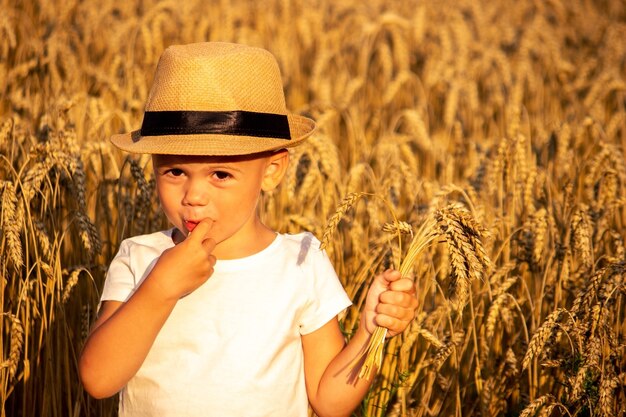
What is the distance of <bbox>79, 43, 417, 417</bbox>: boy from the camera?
196cm

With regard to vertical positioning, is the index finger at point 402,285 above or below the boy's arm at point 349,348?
→ above

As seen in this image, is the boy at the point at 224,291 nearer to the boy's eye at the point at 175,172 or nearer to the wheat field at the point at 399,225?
the boy's eye at the point at 175,172

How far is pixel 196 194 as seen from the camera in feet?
6.44

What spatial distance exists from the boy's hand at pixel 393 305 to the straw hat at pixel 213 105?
43 cm

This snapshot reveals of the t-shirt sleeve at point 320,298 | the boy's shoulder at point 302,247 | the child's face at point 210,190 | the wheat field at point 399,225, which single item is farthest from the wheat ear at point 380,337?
the child's face at point 210,190

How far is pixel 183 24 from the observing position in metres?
6.72

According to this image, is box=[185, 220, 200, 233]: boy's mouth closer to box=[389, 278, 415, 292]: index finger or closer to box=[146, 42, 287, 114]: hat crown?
box=[146, 42, 287, 114]: hat crown

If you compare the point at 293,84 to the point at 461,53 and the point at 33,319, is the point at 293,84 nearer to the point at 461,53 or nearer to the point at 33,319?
the point at 461,53

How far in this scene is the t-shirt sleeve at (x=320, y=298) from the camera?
213 centimetres

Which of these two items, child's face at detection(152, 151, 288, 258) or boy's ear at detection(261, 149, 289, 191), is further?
boy's ear at detection(261, 149, 289, 191)

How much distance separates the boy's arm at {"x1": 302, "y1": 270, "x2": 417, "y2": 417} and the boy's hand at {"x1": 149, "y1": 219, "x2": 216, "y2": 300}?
39cm

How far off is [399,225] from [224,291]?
0.46 meters

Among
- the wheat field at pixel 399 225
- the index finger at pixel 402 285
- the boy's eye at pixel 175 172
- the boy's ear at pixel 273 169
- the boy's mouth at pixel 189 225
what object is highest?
the boy's eye at pixel 175 172

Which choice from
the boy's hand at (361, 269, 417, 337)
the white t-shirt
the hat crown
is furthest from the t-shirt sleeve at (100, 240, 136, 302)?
the boy's hand at (361, 269, 417, 337)
